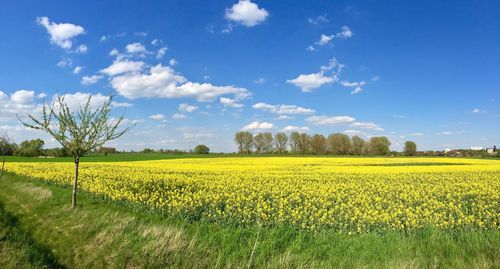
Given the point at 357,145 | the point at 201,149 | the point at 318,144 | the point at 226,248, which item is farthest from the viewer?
the point at 357,145

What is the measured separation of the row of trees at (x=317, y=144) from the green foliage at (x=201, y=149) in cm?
1027

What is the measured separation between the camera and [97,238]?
25.8 feet

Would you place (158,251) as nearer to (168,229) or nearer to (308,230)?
(168,229)

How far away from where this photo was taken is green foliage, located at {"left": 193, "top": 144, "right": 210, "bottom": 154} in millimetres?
101438

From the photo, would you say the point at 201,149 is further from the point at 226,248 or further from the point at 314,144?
the point at 226,248

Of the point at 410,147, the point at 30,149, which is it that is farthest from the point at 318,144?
the point at 30,149

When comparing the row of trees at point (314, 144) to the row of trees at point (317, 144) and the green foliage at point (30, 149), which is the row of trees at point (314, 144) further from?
the green foliage at point (30, 149)

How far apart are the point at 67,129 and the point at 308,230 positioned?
9.77 metres

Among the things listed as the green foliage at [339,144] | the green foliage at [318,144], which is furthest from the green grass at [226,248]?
the green foliage at [339,144]

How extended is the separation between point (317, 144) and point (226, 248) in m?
100

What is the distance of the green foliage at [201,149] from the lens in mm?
101438

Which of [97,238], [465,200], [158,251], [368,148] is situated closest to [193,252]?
[158,251]

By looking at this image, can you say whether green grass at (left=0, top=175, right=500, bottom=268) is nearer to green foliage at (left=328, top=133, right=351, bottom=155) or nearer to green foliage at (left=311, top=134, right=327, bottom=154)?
green foliage at (left=311, top=134, right=327, bottom=154)

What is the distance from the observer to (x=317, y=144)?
105 metres
